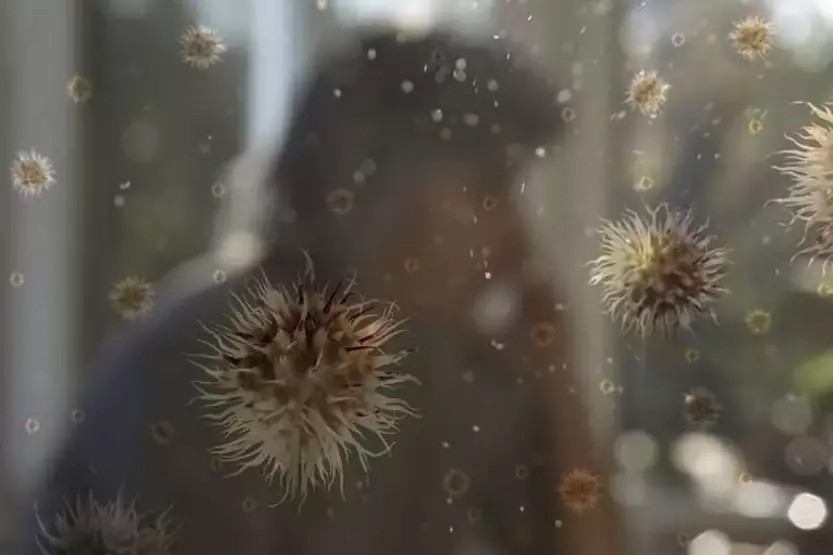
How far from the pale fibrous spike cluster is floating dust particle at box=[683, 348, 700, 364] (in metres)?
0.11

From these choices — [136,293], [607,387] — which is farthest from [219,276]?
[607,387]

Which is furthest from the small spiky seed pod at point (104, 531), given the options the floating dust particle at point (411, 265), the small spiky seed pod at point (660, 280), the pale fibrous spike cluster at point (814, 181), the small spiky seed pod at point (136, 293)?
the pale fibrous spike cluster at point (814, 181)

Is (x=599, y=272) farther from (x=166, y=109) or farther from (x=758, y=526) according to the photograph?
(x=166, y=109)

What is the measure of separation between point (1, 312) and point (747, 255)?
20.3 inches

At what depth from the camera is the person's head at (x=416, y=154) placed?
2.03ft

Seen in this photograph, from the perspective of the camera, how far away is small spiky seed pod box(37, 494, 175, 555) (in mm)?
626

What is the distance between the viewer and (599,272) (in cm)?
62

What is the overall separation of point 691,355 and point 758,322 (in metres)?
0.05

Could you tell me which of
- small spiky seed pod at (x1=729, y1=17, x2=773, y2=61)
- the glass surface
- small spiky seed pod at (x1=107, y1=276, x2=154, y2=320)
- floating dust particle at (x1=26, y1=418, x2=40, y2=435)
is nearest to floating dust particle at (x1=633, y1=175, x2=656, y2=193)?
the glass surface

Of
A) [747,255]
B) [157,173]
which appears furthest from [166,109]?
[747,255]

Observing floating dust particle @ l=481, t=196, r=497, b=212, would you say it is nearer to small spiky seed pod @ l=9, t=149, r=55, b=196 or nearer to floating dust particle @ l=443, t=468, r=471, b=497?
floating dust particle @ l=443, t=468, r=471, b=497

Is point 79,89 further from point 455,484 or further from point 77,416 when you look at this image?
point 455,484

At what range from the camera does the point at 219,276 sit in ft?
2.05

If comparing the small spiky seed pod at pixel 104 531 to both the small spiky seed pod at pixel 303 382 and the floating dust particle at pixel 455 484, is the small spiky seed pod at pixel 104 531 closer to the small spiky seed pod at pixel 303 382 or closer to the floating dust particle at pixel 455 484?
the small spiky seed pod at pixel 303 382
